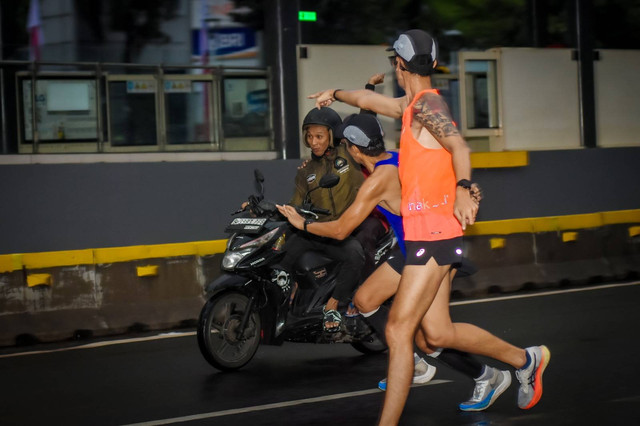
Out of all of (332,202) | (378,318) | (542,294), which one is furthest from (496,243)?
(378,318)

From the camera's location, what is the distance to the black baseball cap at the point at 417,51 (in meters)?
5.56

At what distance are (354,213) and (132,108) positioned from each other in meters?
6.70

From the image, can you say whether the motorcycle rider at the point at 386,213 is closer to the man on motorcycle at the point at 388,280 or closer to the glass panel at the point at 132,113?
the man on motorcycle at the point at 388,280

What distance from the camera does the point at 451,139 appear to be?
5.39 metres

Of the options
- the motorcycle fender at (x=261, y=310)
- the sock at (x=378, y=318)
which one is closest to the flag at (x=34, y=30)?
the motorcycle fender at (x=261, y=310)

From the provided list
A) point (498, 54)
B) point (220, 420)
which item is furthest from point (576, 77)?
point (220, 420)

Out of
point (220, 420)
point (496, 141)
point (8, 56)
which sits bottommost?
point (220, 420)

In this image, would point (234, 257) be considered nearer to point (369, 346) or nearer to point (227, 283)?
point (227, 283)

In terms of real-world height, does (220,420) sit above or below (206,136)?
below

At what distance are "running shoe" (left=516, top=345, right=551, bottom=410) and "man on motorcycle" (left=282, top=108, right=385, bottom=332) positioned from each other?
1904mm

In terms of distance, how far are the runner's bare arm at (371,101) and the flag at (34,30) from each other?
6330mm

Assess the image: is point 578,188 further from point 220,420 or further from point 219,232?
point 220,420

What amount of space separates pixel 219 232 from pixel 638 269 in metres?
5.07

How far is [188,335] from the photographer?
981cm
